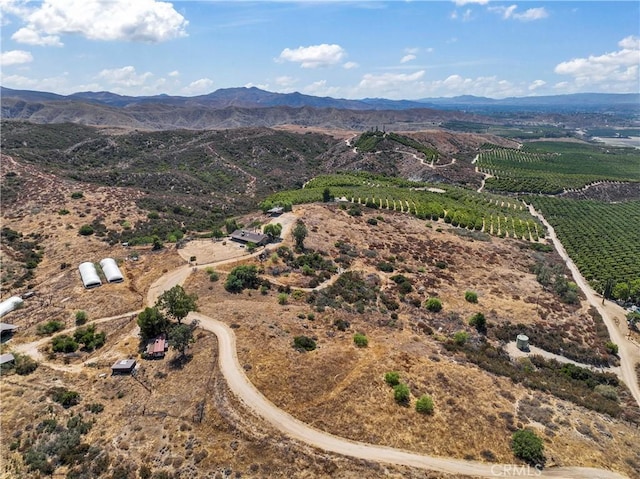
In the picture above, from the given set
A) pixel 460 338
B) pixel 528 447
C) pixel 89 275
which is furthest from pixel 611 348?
pixel 89 275

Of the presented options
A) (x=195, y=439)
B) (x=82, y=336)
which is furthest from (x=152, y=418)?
(x=82, y=336)

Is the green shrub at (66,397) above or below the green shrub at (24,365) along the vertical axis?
below

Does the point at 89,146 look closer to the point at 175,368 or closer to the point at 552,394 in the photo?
the point at 175,368

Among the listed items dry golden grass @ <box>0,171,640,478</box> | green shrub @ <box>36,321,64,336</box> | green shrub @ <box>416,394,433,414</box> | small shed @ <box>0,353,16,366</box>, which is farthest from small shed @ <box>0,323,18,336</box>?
green shrub @ <box>416,394,433,414</box>

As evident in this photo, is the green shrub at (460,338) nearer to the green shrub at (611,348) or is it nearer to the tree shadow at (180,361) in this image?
the green shrub at (611,348)

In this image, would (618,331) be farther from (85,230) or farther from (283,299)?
(85,230)

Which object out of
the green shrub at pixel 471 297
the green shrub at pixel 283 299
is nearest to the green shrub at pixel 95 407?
the green shrub at pixel 283 299

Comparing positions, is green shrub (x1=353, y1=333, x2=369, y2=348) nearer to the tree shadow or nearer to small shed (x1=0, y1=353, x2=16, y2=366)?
the tree shadow
